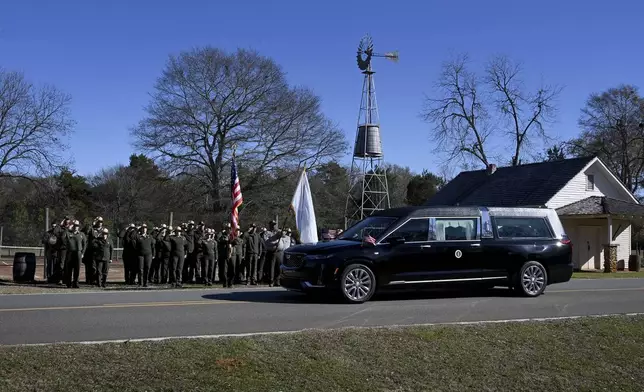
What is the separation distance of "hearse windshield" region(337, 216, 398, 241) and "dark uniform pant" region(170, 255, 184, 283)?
6551 millimetres

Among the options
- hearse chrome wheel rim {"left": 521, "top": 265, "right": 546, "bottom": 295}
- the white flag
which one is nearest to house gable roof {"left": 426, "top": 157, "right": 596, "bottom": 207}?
the white flag

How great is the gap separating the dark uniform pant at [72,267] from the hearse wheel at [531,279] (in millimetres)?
11056

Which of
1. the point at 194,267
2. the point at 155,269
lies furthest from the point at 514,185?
the point at 155,269

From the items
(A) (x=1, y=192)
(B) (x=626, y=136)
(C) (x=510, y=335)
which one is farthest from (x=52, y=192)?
(B) (x=626, y=136)

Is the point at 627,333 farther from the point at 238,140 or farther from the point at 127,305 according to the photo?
the point at 238,140

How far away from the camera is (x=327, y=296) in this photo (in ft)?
45.9

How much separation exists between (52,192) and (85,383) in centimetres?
3889

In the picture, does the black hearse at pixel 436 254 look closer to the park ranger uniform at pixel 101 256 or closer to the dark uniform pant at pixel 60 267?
the park ranger uniform at pixel 101 256

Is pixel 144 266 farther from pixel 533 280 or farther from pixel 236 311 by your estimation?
pixel 533 280

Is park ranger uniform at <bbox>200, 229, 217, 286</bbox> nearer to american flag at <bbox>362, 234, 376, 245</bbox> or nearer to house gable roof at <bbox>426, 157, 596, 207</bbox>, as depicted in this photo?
american flag at <bbox>362, 234, 376, 245</bbox>

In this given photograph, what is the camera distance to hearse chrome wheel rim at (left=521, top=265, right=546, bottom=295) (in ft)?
47.0

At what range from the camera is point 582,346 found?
9.67 meters

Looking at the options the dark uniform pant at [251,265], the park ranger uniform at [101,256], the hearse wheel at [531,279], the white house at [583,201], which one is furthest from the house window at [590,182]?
the park ranger uniform at [101,256]

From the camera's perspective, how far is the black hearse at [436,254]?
509 inches
